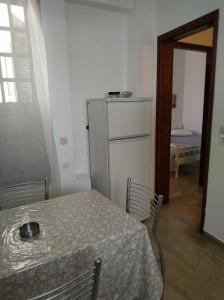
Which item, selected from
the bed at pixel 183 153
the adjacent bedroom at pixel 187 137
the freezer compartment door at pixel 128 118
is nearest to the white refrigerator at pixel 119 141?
the freezer compartment door at pixel 128 118

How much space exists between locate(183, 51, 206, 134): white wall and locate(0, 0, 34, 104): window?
14.0 feet

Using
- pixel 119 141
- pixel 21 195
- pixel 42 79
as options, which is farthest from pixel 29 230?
pixel 42 79

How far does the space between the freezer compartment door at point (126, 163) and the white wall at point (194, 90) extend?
3.28 m

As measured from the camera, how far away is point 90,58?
280 cm

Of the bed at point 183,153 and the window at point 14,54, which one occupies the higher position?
the window at point 14,54

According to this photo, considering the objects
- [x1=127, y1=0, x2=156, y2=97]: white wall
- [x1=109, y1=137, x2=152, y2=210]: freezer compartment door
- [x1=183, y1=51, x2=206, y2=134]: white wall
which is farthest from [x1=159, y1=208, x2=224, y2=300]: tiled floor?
[x1=183, y1=51, x2=206, y2=134]: white wall

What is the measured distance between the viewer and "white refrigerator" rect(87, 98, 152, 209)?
93.0 inches

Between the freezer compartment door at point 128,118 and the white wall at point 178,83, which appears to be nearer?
the freezer compartment door at point 128,118

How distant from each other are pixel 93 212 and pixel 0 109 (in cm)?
147

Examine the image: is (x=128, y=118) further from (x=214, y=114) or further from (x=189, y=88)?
(x=189, y=88)

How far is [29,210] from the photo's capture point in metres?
1.62

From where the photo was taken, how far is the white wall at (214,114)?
6.73ft

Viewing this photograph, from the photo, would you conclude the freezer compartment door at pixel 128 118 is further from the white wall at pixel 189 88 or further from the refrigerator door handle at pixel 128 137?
the white wall at pixel 189 88

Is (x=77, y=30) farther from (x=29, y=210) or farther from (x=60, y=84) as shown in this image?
(x=29, y=210)
